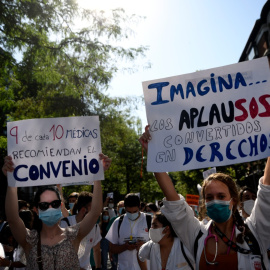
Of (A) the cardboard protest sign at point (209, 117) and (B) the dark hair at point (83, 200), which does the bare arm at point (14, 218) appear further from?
(B) the dark hair at point (83, 200)

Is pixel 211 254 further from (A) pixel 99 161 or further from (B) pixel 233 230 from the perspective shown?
(A) pixel 99 161

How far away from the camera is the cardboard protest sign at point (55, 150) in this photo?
448 centimetres

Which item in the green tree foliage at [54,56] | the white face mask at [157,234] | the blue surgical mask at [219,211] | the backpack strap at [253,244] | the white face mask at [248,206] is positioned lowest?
the backpack strap at [253,244]

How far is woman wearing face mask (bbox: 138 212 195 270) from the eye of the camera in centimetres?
500

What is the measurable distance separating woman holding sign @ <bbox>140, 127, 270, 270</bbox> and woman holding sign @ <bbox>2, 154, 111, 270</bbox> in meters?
1.02

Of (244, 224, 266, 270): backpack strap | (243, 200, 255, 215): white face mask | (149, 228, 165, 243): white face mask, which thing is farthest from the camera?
(243, 200, 255, 215): white face mask

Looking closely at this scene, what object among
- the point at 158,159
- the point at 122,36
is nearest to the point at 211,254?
the point at 158,159

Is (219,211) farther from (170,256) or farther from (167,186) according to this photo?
(170,256)

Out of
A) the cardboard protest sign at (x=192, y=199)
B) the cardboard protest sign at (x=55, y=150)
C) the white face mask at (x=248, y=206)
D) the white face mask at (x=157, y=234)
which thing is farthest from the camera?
the cardboard protest sign at (x=192, y=199)

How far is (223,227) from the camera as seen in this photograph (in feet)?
11.4

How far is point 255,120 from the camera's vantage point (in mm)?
3783

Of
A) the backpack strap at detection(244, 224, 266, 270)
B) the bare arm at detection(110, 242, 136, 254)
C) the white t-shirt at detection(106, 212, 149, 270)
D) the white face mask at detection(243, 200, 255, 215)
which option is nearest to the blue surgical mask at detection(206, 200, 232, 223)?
the backpack strap at detection(244, 224, 266, 270)

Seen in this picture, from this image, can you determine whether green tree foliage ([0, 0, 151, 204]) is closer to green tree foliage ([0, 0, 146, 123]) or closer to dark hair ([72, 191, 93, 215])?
green tree foliage ([0, 0, 146, 123])

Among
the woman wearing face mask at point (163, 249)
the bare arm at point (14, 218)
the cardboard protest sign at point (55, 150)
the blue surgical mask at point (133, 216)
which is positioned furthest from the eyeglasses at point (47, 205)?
the blue surgical mask at point (133, 216)
